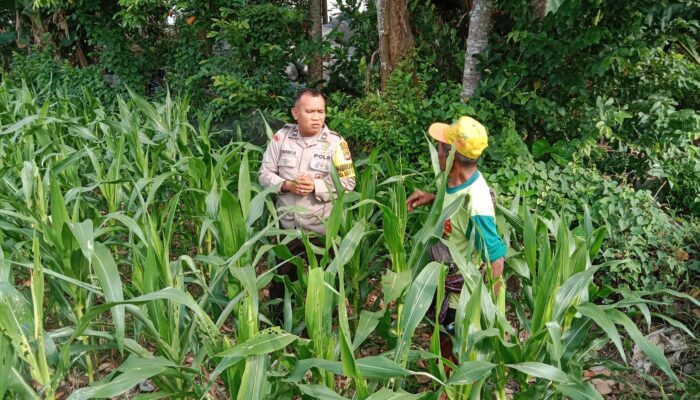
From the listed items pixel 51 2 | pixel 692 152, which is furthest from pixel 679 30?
pixel 51 2

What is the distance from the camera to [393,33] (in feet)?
15.1

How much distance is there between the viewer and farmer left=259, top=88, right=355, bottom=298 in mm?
2533

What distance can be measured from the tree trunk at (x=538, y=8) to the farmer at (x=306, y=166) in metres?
1.96

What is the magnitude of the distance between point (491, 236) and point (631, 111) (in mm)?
2132

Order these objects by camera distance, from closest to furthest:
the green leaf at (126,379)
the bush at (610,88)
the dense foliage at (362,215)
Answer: the green leaf at (126,379)
the dense foliage at (362,215)
the bush at (610,88)

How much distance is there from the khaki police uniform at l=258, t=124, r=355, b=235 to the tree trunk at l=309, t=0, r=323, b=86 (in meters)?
2.91

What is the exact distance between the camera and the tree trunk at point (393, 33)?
456 centimetres

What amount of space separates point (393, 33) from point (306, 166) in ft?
7.80

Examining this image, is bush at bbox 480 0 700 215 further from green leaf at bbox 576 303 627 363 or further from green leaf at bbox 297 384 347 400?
green leaf at bbox 297 384 347 400

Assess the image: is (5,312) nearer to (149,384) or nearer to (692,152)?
(149,384)

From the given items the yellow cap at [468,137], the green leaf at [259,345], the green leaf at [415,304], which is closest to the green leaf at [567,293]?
the green leaf at [415,304]

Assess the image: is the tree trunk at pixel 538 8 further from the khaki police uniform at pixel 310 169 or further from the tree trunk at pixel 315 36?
the tree trunk at pixel 315 36

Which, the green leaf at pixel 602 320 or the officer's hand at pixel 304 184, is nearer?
the green leaf at pixel 602 320

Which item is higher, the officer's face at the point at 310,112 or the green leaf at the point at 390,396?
the officer's face at the point at 310,112
